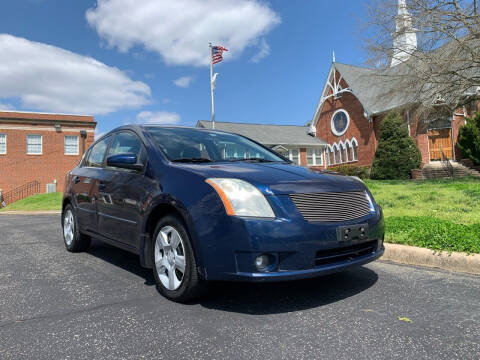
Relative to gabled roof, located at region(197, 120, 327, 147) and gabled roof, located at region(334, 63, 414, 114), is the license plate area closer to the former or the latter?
gabled roof, located at region(334, 63, 414, 114)

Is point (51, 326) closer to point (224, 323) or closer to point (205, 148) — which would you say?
point (224, 323)

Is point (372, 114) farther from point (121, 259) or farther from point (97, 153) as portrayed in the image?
point (121, 259)

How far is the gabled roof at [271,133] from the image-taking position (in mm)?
31281

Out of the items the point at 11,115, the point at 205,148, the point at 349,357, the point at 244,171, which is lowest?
the point at 349,357

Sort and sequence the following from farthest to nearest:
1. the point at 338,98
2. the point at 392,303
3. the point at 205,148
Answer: the point at 338,98 → the point at 205,148 → the point at 392,303

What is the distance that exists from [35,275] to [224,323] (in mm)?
2755

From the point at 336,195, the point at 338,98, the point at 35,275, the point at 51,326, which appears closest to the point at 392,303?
the point at 336,195

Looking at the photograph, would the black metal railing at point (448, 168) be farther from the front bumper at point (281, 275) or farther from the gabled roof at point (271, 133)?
the front bumper at point (281, 275)

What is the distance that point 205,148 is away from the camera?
406 cm

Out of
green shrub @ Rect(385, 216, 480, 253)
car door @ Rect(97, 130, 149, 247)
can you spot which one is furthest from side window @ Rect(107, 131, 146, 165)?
green shrub @ Rect(385, 216, 480, 253)

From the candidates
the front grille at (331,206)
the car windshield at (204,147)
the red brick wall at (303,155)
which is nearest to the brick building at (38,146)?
the red brick wall at (303,155)

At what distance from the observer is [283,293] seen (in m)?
3.30

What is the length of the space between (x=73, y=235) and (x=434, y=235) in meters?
5.02

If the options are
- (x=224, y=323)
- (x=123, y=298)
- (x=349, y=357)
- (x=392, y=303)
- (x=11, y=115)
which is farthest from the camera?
(x=11, y=115)
